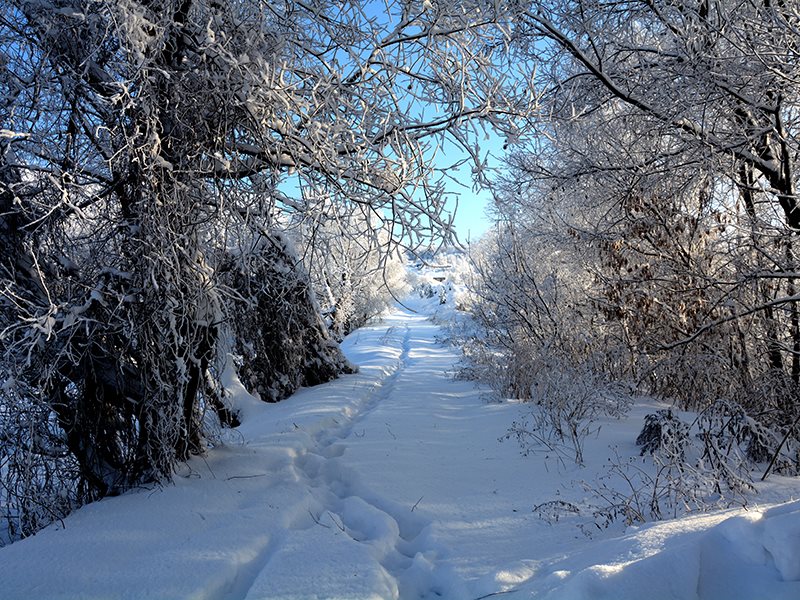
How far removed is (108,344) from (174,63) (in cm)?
187

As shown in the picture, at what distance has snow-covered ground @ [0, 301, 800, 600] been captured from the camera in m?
1.77

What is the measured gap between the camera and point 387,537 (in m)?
2.79

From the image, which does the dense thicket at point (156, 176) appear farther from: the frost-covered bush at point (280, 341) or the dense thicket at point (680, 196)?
the frost-covered bush at point (280, 341)

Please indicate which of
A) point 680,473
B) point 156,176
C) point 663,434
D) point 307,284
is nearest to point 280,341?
point 307,284

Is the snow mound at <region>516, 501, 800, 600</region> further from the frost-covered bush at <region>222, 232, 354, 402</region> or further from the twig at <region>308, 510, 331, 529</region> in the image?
the frost-covered bush at <region>222, 232, 354, 402</region>

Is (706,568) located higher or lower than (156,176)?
lower

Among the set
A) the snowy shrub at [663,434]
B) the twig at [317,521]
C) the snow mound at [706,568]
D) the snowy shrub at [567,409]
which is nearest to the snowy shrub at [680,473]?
the snowy shrub at [663,434]

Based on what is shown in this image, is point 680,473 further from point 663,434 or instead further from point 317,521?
point 317,521

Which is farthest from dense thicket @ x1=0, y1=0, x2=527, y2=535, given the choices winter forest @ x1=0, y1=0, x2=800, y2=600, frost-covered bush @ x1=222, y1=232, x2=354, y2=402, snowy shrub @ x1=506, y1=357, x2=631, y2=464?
frost-covered bush @ x1=222, y1=232, x2=354, y2=402

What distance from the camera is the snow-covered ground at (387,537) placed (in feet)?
5.82

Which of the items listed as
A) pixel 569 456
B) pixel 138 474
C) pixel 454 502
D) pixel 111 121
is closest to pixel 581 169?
pixel 569 456

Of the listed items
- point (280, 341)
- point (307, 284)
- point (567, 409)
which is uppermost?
point (307, 284)

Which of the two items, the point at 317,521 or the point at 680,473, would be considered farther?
the point at 317,521

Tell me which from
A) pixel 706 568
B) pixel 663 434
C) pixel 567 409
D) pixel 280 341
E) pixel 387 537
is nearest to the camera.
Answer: pixel 706 568
